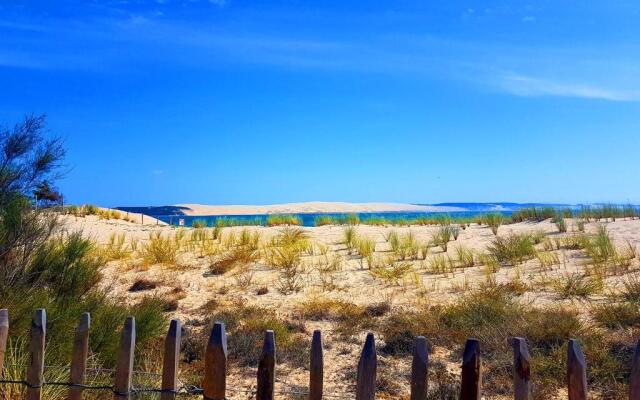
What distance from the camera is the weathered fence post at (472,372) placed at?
246cm

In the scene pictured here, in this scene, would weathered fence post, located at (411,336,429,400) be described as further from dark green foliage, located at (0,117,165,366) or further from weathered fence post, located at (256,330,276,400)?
dark green foliage, located at (0,117,165,366)

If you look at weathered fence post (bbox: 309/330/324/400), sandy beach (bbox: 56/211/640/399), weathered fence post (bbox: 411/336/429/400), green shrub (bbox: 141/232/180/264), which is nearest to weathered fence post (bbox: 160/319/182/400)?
weathered fence post (bbox: 309/330/324/400)

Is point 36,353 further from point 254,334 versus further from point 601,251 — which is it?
point 601,251

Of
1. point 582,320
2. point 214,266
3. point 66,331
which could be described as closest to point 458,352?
point 582,320

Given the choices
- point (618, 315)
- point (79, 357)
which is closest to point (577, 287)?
Result: point (618, 315)

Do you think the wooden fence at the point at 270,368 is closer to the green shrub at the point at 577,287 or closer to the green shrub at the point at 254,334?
the green shrub at the point at 254,334

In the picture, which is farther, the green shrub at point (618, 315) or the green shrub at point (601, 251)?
the green shrub at point (601, 251)

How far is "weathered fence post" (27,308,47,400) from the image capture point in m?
3.09

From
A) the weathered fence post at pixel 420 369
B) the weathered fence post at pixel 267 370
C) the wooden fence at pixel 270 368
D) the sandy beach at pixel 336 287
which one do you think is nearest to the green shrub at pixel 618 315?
the sandy beach at pixel 336 287

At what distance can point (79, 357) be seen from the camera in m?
3.09

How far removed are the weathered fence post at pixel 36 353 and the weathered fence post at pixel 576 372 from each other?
278 centimetres

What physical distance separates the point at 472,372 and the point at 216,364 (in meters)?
1.31

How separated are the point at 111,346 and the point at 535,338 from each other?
13.4 feet

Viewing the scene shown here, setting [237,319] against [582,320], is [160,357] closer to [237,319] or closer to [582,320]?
[237,319]
